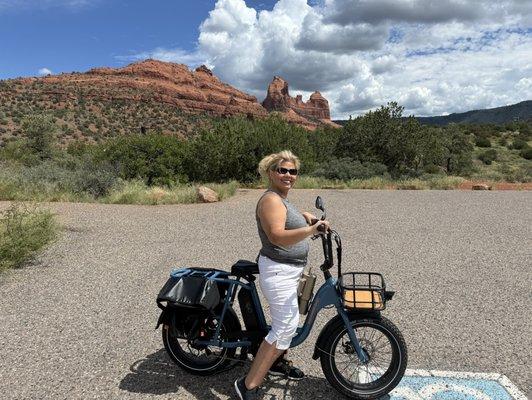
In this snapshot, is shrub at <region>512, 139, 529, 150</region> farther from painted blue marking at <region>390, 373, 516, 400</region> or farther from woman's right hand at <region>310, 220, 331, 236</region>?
woman's right hand at <region>310, 220, 331, 236</region>

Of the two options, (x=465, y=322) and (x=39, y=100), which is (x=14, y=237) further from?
(x=39, y=100)

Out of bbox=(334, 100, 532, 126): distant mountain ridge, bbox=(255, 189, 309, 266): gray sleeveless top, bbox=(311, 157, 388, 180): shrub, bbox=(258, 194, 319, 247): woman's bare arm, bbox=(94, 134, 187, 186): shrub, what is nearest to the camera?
bbox=(258, 194, 319, 247): woman's bare arm

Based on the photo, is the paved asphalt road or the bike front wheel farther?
the paved asphalt road

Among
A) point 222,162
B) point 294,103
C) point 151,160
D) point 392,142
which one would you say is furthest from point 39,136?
point 294,103

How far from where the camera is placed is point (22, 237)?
720 centimetres

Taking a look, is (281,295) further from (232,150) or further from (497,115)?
(497,115)

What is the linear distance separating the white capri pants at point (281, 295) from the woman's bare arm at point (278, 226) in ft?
0.77

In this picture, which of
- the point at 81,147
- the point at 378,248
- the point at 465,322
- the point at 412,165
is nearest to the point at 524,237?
the point at 378,248

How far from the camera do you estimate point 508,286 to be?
6105 millimetres

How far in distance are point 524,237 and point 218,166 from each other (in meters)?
15.2

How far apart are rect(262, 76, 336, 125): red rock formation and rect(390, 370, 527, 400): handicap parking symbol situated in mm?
140017

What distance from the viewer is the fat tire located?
353 centimetres

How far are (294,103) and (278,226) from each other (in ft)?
553

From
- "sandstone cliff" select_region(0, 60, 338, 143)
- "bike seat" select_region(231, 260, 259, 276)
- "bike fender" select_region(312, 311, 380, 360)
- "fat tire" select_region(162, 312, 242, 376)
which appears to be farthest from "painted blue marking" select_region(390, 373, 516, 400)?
"sandstone cliff" select_region(0, 60, 338, 143)
